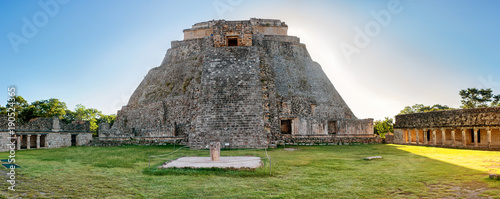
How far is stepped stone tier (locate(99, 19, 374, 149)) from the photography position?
1617 centimetres

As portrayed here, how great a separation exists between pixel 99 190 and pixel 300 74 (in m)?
22.4

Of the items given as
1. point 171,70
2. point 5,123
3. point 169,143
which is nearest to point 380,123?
point 171,70

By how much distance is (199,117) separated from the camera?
1636cm

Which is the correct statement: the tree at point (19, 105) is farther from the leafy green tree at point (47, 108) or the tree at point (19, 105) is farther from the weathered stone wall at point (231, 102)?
the weathered stone wall at point (231, 102)

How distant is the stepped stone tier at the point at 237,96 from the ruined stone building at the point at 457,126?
2.32m

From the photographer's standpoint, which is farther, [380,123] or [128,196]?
[380,123]

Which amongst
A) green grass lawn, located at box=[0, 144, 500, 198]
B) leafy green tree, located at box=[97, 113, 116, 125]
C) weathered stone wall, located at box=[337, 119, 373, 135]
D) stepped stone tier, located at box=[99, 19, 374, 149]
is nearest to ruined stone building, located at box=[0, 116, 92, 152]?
stepped stone tier, located at box=[99, 19, 374, 149]

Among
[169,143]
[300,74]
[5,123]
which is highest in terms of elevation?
[300,74]

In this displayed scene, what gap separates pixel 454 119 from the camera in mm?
17766

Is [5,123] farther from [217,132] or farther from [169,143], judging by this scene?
[217,132]

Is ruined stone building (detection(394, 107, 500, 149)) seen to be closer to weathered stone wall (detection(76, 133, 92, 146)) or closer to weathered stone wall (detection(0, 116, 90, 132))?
weathered stone wall (detection(76, 133, 92, 146))

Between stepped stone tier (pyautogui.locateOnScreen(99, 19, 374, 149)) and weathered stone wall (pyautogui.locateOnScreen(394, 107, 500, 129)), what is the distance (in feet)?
7.98

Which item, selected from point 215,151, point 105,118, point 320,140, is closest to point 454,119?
point 320,140

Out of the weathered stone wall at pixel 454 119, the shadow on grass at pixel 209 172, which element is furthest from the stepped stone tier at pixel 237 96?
the shadow on grass at pixel 209 172
